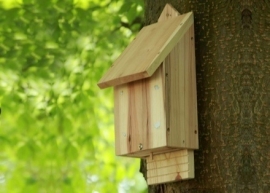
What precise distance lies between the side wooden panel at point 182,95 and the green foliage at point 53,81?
2.72m

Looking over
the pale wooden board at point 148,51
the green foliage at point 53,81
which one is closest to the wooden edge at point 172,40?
the pale wooden board at point 148,51

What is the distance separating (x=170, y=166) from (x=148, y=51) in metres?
0.50

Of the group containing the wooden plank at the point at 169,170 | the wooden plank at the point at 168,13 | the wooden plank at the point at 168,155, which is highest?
the wooden plank at the point at 168,13

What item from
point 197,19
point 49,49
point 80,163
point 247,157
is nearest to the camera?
point 247,157

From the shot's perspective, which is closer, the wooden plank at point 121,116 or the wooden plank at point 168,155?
the wooden plank at point 168,155

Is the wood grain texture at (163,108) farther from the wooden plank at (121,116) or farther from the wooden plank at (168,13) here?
the wooden plank at (168,13)

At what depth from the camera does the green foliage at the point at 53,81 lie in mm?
5441

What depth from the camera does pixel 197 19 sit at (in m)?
2.78

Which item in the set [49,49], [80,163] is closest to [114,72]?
[49,49]

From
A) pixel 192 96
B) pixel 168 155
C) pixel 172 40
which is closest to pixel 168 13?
pixel 172 40

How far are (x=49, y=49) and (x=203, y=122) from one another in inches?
120

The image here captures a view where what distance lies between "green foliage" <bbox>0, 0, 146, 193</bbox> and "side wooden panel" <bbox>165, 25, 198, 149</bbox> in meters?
2.72

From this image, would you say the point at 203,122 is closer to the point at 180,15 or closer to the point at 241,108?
the point at 241,108

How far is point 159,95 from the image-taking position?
259 cm
